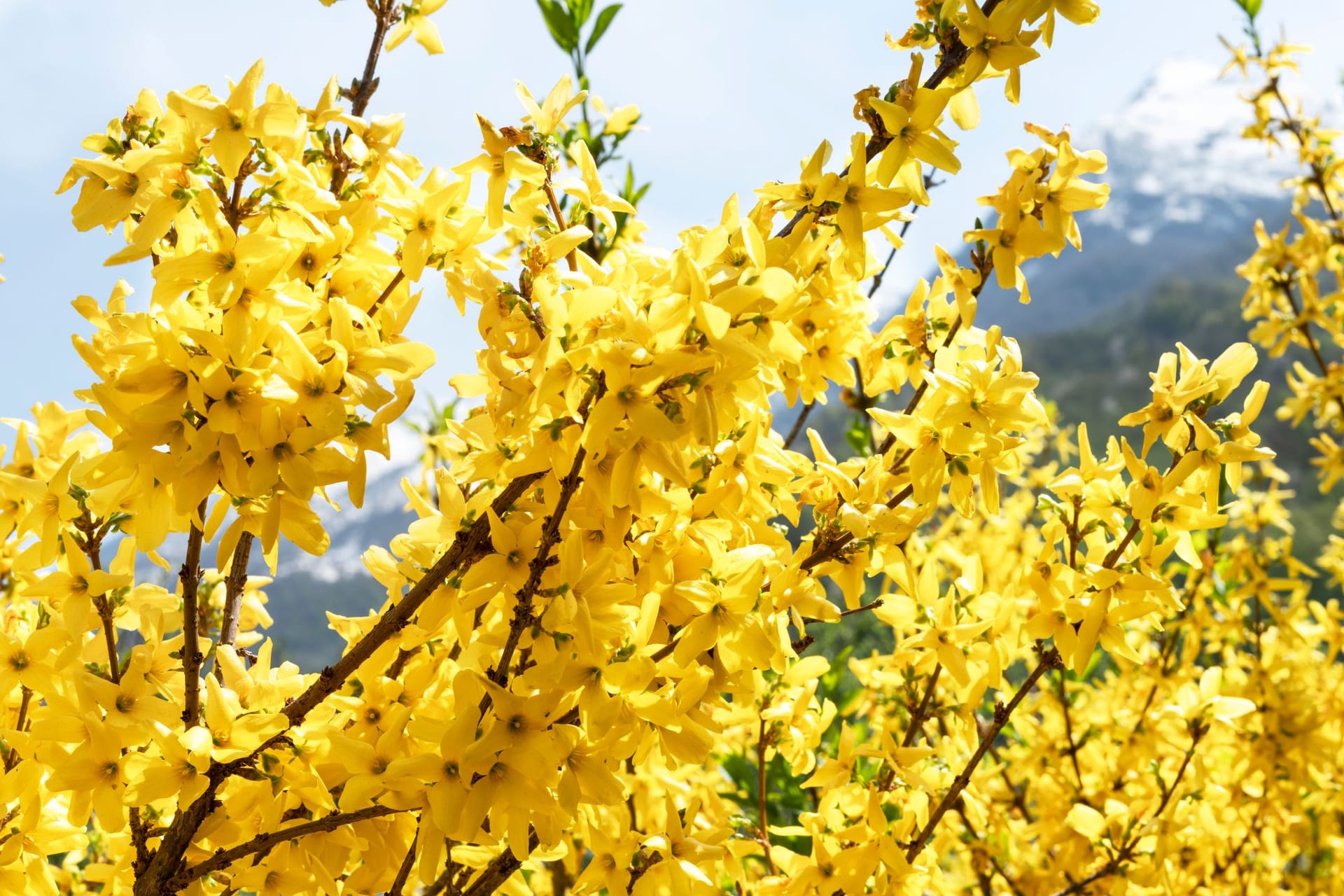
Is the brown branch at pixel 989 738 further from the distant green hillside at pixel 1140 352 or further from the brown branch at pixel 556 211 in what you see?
the distant green hillside at pixel 1140 352

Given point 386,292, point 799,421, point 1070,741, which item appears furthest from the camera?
point 1070,741

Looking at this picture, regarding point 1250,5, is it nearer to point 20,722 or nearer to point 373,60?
point 373,60

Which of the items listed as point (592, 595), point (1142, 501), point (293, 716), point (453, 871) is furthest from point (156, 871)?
point (1142, 501)

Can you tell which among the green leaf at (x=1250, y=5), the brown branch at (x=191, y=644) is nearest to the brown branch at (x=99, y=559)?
the brown branch at (x=191, y=644)

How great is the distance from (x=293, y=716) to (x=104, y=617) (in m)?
0.37

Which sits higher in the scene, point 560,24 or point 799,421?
point 560,24

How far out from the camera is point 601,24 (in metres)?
2.73

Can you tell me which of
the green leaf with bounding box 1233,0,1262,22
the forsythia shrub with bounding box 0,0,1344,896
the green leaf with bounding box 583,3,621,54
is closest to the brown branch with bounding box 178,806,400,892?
the forsythia shrub with bounding box 0,0,1344,896

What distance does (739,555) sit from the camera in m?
1.26

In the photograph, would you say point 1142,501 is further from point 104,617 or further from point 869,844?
point 104,617

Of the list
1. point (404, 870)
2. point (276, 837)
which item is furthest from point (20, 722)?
point (404, 870)

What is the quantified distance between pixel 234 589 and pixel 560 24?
2082 mm

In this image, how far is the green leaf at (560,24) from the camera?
9.16 ft

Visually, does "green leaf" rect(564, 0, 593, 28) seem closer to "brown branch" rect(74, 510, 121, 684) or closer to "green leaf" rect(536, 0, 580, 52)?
"green leaf" rect(536, 0, 580, 52)
